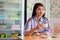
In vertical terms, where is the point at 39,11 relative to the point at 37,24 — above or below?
above

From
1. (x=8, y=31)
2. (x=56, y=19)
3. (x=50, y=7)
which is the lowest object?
(x=8, y=31)

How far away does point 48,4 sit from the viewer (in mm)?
4281

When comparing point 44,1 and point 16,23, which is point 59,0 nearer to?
point 44,1

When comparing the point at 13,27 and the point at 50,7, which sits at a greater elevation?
the point at 50,7

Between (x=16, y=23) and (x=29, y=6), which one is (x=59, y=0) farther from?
(x=16, y=23)

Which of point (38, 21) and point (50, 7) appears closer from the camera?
point (38, 21)

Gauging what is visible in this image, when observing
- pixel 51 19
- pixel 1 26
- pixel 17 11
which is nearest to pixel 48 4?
pixel 51 19

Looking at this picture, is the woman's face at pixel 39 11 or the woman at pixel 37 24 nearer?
the woman at pixel 37 24

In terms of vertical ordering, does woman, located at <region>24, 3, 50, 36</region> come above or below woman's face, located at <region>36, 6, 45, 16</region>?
below

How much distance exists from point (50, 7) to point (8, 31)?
4.80 ft

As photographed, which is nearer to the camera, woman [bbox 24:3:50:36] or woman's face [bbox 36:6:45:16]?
woman [bbox 24:3:50:36]

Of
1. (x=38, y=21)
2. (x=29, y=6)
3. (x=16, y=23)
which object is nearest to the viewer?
(x=38, y=21)

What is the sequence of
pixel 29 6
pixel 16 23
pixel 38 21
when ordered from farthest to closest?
pixel 16 23 → pixel 29 6 → pixel 38 21

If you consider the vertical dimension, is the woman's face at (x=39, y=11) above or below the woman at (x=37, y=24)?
above
